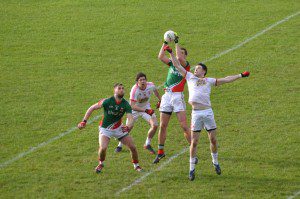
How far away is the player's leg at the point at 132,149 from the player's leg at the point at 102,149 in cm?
37

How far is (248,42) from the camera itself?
2528 centimetres

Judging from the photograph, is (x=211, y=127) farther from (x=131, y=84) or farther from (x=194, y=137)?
(x=131, y=84)

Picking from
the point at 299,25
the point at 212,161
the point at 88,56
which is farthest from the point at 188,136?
the point at 299,25

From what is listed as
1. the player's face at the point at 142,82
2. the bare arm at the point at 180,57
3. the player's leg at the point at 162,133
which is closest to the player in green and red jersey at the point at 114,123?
the player's leg at the point at 162,133

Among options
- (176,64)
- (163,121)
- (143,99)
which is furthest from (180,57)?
(163,121)

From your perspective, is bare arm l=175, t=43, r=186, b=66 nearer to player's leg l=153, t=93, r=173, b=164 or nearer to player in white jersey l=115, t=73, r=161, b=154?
player's leg l=153, t=93, r=173, b=164

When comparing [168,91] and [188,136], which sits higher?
[168,91]

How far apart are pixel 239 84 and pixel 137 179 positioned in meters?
7.50

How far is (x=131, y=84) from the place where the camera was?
22.0 meters

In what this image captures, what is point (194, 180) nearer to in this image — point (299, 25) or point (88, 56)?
point (88, 56)

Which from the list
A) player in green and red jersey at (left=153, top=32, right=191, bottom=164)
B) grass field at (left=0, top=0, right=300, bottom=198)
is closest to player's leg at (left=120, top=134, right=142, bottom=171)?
grass field at (left=0, top=0, right=300, bottom=198)

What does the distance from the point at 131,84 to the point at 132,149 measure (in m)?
6.65

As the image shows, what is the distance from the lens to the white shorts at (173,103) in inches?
646

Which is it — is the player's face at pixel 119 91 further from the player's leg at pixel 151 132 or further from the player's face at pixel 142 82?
the player's leg at pixel 151 132
